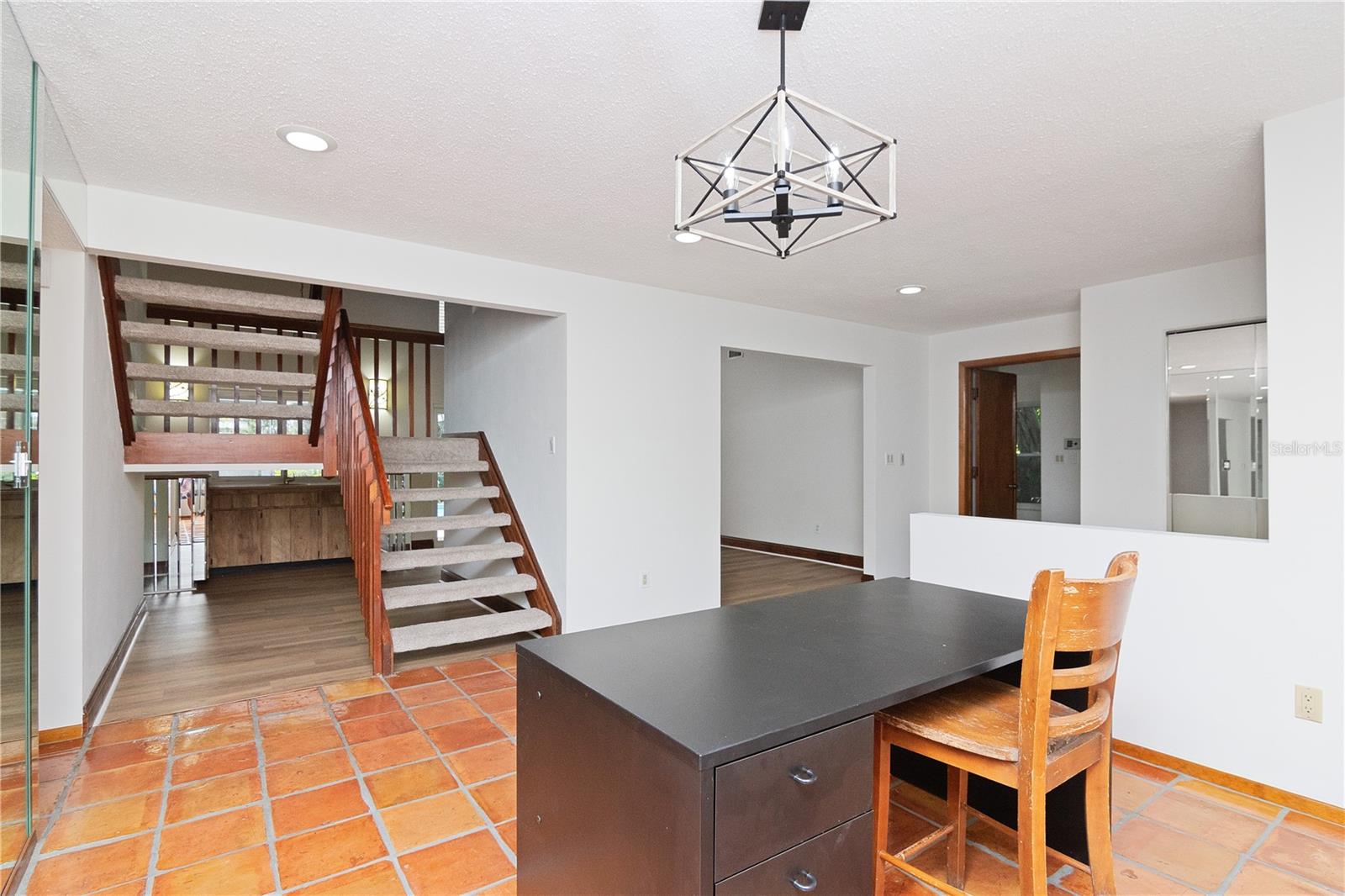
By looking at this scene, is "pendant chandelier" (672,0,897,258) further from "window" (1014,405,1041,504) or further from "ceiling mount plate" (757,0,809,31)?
"window" (1014,405,1041,504)

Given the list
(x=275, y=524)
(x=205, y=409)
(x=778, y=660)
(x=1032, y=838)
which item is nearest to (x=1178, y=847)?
(x=1032, y=838)

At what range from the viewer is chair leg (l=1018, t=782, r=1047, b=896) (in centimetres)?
145

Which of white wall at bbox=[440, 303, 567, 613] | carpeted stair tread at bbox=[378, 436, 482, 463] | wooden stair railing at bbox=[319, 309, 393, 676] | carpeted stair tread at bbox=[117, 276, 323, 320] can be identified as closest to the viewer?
carpeted stair tread at bbox=[117, 276, 323, 320]

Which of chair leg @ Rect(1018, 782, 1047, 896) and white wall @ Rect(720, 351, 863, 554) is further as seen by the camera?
white wall @ Rect(720, 351, 863, 554)

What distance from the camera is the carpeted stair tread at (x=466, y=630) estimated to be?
154 inches

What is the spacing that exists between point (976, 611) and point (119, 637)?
4.75 meters

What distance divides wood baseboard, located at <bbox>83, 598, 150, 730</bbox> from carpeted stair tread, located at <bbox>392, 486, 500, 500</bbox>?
174cm

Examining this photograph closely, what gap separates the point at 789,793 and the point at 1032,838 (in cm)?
70

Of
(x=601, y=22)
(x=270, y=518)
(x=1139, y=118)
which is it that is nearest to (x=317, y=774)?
(x=601, y=22)

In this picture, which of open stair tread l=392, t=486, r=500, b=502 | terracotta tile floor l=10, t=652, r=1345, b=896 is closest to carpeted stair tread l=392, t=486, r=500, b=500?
open stair tread l=392, t=486, r=500, b=502

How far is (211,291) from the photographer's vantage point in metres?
4.02

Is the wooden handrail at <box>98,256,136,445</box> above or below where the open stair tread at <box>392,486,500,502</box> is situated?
above

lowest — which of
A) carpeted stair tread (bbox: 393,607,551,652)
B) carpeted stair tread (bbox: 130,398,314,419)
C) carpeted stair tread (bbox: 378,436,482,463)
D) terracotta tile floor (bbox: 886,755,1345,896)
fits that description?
terracotta tile floor (bbox: 886,755,1345,896)

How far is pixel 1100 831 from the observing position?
1716mm
